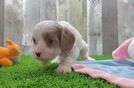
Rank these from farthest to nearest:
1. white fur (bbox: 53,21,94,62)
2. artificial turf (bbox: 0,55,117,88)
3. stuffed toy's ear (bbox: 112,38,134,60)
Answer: stuffed toy's ear (bbox: 112,38,134,60)
white fur (bbox: 53,21,94,62)
artificial turf (bbox: 0,55,117,88)

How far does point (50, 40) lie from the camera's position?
5.41 feet

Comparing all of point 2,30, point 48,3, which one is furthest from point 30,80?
point 48,3

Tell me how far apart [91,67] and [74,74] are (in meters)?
0.14

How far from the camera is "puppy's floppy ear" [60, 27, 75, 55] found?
1.69m

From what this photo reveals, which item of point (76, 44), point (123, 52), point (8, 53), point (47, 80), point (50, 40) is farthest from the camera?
point (123, 52)

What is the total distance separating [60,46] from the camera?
1713 mm

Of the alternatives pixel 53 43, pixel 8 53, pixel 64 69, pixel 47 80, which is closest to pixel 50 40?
pixel 53 43

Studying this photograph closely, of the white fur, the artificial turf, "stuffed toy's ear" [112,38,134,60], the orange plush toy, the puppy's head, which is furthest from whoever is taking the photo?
"stuffed toy's ear" [112,38,134,60]

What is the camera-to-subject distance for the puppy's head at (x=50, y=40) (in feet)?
5.29

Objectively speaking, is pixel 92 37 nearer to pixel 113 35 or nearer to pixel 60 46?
pixel 113 35

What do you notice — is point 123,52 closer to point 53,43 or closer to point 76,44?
point 76,44

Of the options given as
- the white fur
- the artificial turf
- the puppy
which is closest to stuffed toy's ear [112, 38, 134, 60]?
the white fur

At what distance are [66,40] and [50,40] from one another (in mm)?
98

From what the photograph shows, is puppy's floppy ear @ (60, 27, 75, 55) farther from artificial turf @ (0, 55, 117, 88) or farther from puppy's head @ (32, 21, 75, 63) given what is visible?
artificial turf @ (0, 55, 117, 88)
